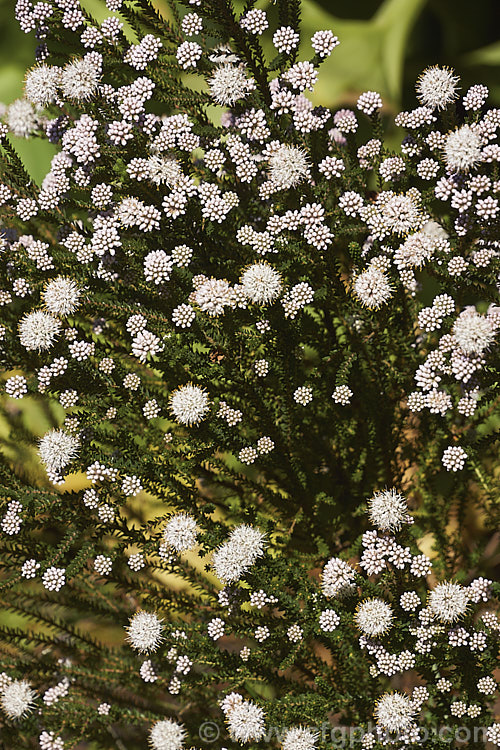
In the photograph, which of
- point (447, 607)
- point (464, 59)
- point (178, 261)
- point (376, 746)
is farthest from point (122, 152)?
point (376, 746)

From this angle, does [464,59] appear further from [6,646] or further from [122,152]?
[6,646]

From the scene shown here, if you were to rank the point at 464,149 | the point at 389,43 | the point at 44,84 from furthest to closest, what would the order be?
1. the point at 389,43
2. the point at 44,84
3. the point at 464,149

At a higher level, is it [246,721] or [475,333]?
[475,333]

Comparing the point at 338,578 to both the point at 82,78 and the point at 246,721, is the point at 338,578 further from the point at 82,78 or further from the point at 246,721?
the point at 82,78

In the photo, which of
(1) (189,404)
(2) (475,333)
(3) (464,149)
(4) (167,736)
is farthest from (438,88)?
(4) (167,736)

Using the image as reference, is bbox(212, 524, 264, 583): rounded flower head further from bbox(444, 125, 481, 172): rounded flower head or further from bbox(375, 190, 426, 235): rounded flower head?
bbox(444, 125, 481, 172): rounded flower head

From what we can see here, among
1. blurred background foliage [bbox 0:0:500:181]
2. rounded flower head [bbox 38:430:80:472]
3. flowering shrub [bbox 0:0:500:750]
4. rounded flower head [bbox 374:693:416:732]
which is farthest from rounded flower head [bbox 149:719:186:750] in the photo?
blurred background foliage [bbox 0:0:500:181]

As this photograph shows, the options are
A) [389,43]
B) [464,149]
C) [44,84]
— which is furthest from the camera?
[389,43]
